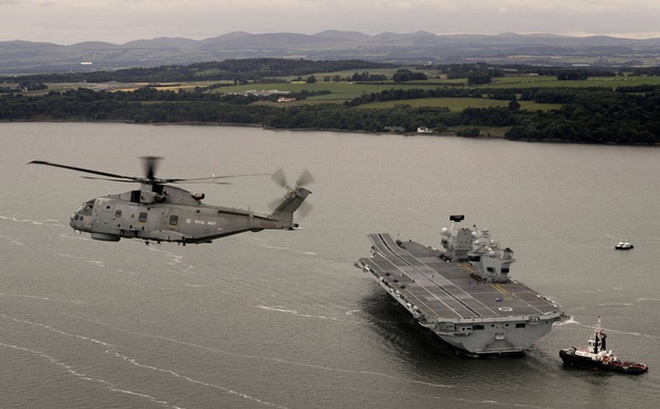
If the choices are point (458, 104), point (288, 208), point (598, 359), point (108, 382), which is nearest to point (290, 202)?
point (288, 208)

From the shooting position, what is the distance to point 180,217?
35750mm

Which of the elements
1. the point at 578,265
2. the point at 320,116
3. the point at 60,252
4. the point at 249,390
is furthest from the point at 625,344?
the point at 320,116

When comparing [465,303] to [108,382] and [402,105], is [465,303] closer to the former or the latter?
[108,382]

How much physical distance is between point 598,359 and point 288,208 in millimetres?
19711

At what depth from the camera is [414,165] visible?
103 metres

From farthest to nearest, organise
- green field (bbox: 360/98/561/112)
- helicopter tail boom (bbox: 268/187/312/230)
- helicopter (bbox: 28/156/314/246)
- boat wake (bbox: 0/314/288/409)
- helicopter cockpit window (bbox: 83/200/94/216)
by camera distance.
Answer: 1. green field (bbox: 360/98/561/112)
2. boat wake (bbox: 0/314/288/409)
3. helicopter cockpit window (bbox: 83/200/94/216)
4. helicopter tail boom (bbox: 268/187/312/230)
5. helicopter (bbox: 28/156/314/246)

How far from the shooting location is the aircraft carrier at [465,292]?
49438 mm

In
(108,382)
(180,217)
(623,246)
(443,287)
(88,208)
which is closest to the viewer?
(180,217)

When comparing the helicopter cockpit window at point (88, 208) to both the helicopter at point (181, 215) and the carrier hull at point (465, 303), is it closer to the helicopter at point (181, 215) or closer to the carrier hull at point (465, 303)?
the helicopter at point (181, 215)

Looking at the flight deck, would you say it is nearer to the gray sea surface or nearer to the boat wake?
the gray sea surface

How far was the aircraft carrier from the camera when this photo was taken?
4944 centimetres

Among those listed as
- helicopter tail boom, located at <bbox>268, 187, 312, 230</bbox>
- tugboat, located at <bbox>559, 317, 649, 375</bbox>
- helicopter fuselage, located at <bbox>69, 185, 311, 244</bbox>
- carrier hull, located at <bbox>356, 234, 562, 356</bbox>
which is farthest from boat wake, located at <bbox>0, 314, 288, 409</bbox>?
tugboat, located at <bbox>559, 317, 649, 375</bbox>

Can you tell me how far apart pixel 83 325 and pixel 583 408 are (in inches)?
1001

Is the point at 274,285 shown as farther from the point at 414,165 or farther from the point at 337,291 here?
the point at 414,165
